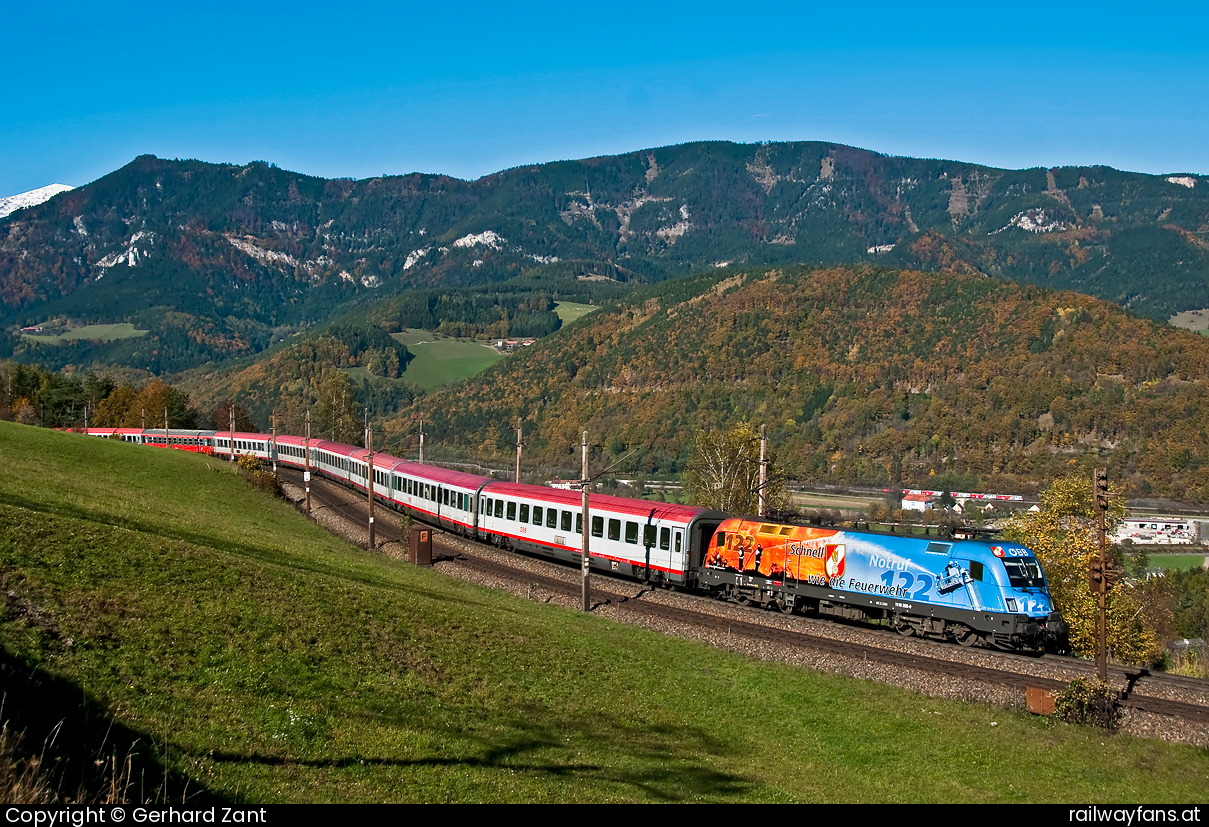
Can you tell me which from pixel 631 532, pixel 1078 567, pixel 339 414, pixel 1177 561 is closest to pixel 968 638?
pixel 631 532

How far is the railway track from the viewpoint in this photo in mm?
24297

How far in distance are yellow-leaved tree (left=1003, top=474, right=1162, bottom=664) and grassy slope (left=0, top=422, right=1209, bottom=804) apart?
1065 inches

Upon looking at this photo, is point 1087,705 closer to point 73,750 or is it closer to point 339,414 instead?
point 73,750

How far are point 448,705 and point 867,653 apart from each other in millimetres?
15803

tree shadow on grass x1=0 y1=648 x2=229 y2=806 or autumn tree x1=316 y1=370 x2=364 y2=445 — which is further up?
tree shadow on grass x1=0 y1=648 x2=229 y2=806

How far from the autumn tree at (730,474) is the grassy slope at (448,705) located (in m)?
46.4

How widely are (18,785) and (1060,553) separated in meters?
55.1

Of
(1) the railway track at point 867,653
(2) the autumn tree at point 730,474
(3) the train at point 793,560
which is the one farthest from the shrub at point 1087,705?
(2) the autumn tree at point 730,474

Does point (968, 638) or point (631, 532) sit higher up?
point (631, 532)

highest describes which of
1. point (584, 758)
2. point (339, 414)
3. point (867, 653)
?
point (584, 758)

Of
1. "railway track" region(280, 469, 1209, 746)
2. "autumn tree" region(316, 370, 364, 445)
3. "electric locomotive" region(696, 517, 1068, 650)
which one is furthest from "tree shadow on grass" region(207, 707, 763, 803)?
"autumn tree" region(316, 370, 364, 445)

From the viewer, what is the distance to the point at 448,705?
1767 cm

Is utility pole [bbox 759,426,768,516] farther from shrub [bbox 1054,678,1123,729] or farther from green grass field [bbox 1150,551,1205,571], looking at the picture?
green grass field [bbox 1150,551,1205,571]

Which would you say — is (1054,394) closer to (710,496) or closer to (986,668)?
(710,496)
